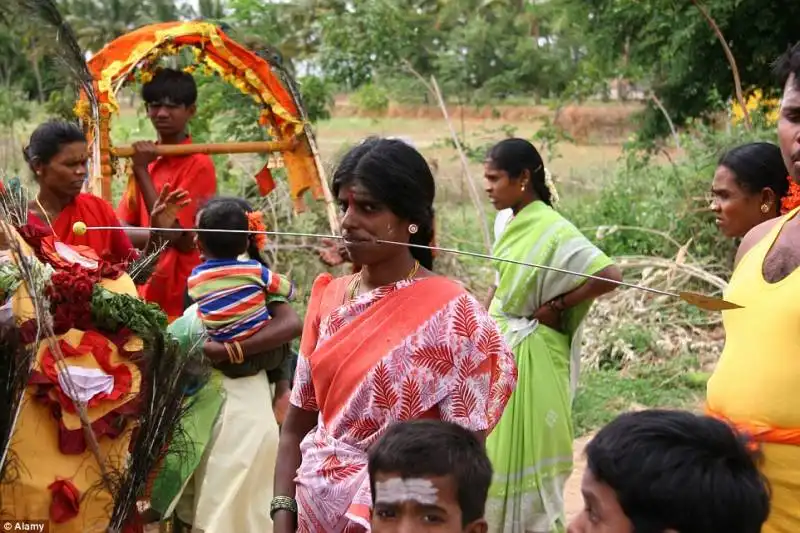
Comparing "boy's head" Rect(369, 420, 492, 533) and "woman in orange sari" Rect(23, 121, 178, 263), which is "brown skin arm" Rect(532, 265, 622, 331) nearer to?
"woman in orange sari" Rect(23, 121, 178, 263)

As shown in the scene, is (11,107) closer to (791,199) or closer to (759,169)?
(759,169)

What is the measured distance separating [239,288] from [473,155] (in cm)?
799

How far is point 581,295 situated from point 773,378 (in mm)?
2413

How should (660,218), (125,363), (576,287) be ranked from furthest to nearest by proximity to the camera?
(660,218) → (576,287) → (125,363)

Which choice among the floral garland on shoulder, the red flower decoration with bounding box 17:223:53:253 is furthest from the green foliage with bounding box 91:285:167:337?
the red flower decoration with bounding box 17:223:53:253

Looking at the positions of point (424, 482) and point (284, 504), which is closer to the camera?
point (424, 482)

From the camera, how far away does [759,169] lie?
3.78 m

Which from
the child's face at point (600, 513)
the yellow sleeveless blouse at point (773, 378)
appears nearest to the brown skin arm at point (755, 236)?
the yellow sleeveless blouse at point (773, 378)

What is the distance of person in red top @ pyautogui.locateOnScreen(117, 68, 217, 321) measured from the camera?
17.8ft

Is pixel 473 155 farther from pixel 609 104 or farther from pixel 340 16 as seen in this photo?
pixel 609 104

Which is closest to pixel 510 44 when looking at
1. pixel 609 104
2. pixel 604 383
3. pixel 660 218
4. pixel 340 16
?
pixel 609 104

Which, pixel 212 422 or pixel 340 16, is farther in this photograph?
pixel 340 16

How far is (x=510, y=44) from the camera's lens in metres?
28.2

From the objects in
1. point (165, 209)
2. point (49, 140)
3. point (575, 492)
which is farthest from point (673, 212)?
point (49, 140)
